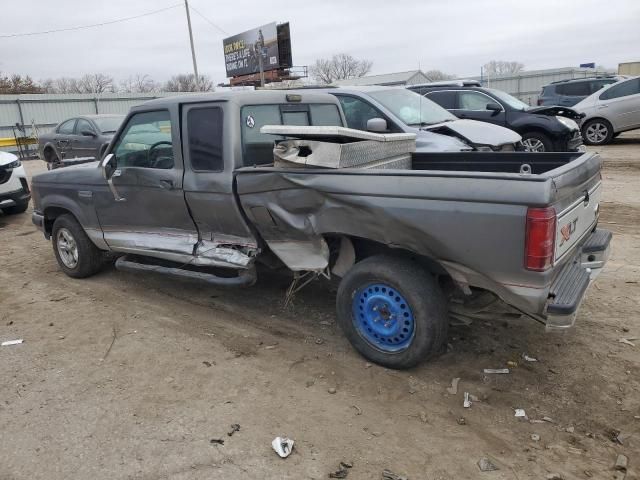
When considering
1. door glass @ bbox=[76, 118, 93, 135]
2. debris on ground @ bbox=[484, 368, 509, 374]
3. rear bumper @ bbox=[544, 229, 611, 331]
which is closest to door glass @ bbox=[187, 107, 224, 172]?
debris on ground @ bbox=[484, 368, 509, 374]

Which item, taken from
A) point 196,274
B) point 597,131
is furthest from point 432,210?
point 597,131

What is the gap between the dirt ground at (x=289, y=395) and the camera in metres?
2.84

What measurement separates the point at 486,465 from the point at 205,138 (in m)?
3.13

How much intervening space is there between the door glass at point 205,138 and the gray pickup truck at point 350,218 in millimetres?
12

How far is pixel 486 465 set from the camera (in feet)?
9.00

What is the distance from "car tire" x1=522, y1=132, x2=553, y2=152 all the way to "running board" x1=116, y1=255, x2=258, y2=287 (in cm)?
844

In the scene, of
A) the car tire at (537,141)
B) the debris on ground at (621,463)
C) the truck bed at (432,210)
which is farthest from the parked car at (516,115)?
the debris on ground at (621,463)

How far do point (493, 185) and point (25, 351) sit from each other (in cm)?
376

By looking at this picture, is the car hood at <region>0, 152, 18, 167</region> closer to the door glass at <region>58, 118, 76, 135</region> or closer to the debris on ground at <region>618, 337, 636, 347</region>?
the door glass at <region>58, 118, 76, 135</region>

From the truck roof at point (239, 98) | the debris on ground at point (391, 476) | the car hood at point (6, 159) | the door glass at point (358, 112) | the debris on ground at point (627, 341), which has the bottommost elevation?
the debris on ground at point (627, 341)

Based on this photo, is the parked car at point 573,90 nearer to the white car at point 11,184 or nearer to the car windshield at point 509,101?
the car windshield at point 509,101

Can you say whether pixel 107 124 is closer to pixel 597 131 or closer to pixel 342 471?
pixel 342 471

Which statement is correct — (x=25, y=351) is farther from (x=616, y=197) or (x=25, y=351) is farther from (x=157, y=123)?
(x=616, y=197)

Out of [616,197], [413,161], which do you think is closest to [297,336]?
[413,161]
